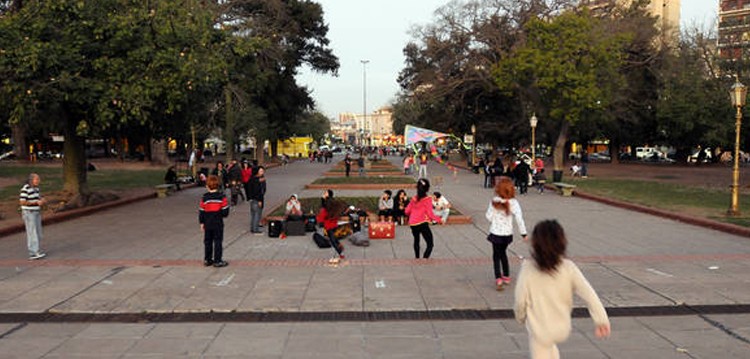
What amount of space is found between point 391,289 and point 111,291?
3833 mm

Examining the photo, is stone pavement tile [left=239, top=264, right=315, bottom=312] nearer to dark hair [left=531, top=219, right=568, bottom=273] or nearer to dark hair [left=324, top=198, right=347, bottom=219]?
dark hair [left=324, top=198, right=347, bottom=219]

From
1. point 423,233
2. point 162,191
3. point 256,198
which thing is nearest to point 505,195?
point 423,233

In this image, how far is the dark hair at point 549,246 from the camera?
12.3 ft

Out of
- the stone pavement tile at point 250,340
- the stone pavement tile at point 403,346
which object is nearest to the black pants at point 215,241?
the stone pavement tile at point 250,340

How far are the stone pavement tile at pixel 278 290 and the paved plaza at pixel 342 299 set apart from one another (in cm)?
3

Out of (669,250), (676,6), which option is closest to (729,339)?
(669,250)

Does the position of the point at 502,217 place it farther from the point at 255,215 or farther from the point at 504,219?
the point at 255,215

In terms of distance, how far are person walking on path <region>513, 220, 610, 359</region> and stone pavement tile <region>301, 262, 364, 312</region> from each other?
3.58 m

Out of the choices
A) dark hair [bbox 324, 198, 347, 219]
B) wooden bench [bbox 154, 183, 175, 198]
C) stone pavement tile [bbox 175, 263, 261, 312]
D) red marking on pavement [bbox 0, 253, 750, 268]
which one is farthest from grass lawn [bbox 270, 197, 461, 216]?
wooden bench [bbox 154, 183, 175, 198]

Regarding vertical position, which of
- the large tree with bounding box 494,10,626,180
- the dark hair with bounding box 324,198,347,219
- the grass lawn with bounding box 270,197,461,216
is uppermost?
the large tree with bounding box 494,10,626,180

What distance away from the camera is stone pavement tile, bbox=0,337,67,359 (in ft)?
18.3

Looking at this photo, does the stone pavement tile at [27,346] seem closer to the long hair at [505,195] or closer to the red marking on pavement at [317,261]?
the red marking on pavement at [317,261]

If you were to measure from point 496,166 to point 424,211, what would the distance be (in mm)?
16588

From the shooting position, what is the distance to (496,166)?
25359 mm
